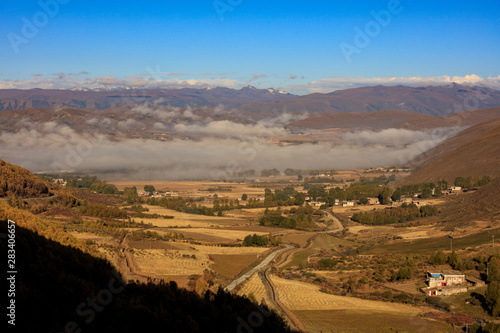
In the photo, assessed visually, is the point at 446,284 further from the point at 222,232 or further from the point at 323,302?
the point at 222,232

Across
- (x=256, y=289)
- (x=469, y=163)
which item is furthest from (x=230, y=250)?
(x=469, y=163)

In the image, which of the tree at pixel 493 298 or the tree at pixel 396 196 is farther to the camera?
the tree at pixel 396 196

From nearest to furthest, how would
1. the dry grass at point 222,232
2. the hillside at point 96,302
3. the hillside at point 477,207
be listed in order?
the hillside at point 96,302, the dry grass at point 222,232, the hillside at point 477,207

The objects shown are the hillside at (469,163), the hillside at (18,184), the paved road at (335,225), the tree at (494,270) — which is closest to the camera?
the tree at (494,270)

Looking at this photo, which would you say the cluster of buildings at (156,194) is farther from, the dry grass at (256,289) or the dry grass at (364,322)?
the dry grass at (364,322)

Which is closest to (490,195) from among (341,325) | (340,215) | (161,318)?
(340,215)

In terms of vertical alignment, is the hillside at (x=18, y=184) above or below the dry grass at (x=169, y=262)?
above

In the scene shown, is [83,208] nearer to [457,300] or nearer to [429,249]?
[429,249]

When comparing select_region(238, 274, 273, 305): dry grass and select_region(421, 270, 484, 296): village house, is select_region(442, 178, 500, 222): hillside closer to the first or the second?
select_region(421, 270, 484, 296): village house

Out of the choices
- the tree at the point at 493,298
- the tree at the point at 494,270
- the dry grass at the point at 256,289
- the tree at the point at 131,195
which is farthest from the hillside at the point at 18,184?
the tree at the point at 493,298
